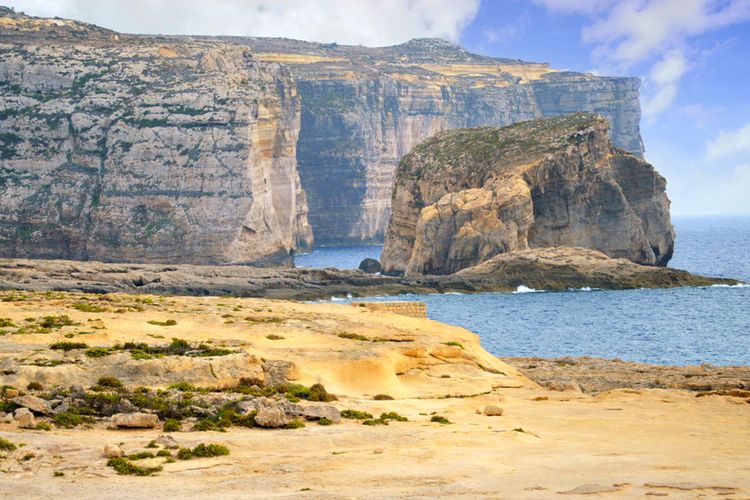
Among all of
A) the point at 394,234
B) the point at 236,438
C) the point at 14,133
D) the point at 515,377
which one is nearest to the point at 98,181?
the point at 14,133

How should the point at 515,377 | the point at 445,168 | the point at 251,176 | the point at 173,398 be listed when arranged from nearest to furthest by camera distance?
the point at 173,398, the point at 515,377, the point at 445,168, the point at 251,176

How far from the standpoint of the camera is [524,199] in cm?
14150

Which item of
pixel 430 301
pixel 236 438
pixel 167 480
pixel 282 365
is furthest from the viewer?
pixel 430 301

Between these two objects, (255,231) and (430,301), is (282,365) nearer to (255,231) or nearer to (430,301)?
(430,301)

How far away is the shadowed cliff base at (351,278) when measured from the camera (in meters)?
120

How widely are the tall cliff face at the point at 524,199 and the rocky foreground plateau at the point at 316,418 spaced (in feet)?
284

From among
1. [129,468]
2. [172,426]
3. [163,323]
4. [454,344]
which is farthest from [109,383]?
A: [454,344]

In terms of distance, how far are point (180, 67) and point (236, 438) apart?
472ft

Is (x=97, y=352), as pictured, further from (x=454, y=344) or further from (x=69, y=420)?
(x=454, y=344)

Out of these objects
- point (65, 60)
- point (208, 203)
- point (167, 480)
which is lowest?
point (167, 480)

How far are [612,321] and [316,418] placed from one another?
72.9 meters

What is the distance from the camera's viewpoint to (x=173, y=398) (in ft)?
123

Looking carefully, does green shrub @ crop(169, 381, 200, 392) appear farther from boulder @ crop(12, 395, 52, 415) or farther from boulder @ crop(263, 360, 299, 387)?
boulder @ crop(12, 395, 52, 415)

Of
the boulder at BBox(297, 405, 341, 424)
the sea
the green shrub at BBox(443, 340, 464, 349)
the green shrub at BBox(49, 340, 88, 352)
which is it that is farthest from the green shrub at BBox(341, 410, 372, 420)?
the sea
